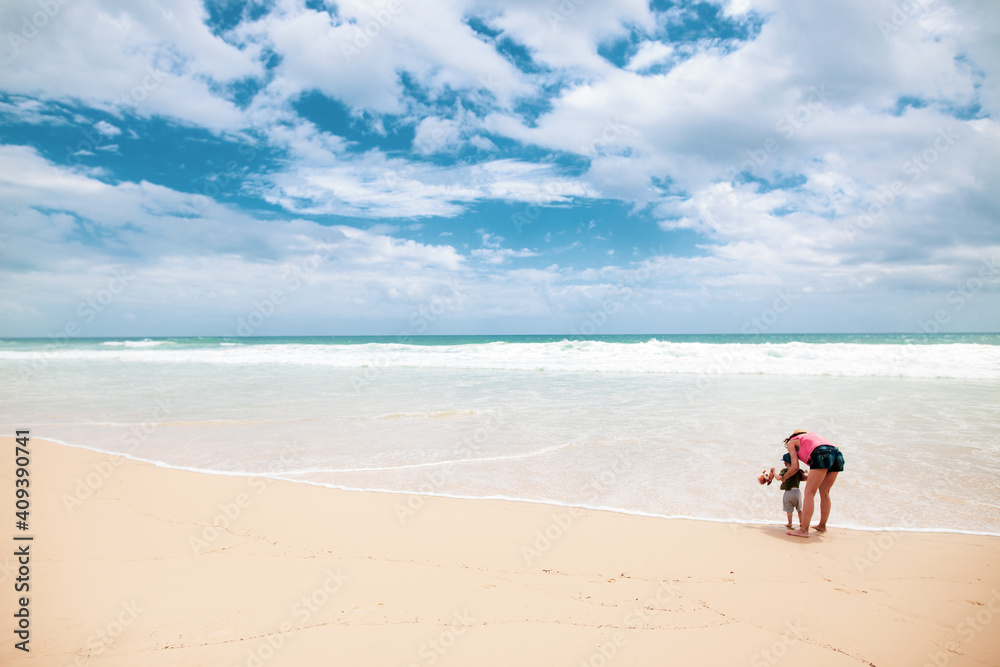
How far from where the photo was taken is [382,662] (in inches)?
119

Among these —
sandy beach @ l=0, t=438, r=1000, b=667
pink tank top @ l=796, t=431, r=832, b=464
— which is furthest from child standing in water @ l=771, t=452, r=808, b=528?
sandy beach @ l=0, t=438, r=1000, b=667

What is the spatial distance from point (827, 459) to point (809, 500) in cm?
46

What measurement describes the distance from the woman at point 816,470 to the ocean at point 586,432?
0.50m

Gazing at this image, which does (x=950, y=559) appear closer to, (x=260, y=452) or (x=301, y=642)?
(x=301, y=642)

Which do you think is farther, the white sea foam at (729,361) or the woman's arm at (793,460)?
the white sea foam at (729,361)

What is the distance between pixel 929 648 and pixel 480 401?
1063cm

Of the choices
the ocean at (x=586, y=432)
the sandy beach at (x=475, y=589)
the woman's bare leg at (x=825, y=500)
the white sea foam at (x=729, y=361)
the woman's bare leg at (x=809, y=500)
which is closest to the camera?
the sandy beach at (x=475, y=589)

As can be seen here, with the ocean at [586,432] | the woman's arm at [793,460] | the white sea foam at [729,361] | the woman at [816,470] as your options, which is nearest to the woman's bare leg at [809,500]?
the woman at [816,470]

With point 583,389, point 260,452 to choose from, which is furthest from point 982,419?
point 260,452

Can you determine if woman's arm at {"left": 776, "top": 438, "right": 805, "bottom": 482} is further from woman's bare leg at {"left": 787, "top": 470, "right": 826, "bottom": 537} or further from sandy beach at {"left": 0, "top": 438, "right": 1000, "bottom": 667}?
sandy beach at {"left": 0, "top": 438, "right": 1000, "bottom": 667}

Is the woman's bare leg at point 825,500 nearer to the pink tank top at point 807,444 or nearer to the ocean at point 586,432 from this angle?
the pink tank top at point 807,444

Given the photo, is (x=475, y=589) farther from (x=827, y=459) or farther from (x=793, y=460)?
(x=827, y=459)

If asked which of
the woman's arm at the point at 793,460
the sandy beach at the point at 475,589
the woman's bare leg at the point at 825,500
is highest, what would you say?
the woman's arm at the point at 793,460

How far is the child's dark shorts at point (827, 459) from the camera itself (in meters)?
4.88
